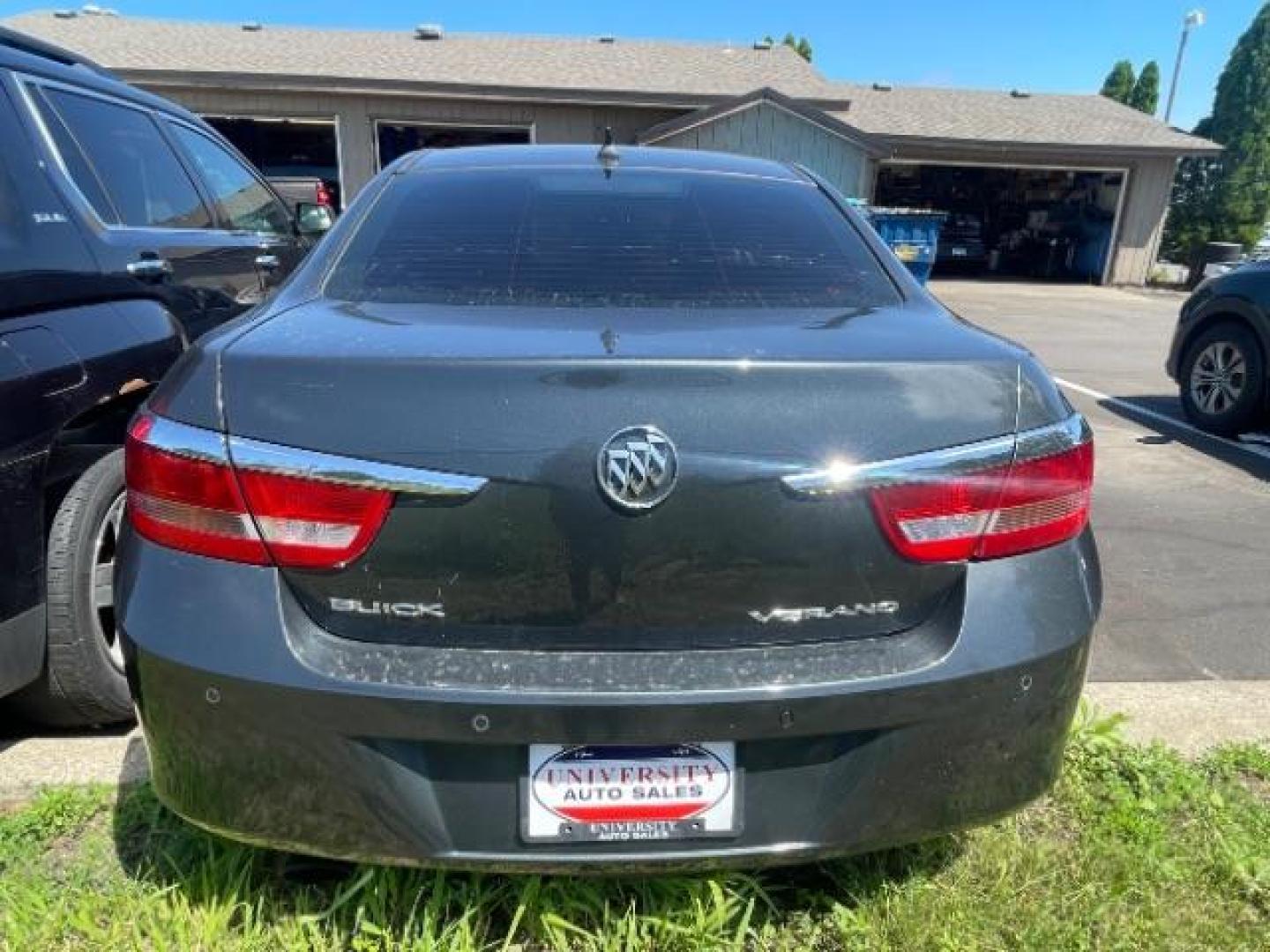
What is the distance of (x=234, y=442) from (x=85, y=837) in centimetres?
132

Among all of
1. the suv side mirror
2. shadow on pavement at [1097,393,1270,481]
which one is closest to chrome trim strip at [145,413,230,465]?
the suv side mirror

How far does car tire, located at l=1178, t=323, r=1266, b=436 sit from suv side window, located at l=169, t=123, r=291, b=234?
20.6ft

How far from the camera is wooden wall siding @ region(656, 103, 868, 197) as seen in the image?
665 inches

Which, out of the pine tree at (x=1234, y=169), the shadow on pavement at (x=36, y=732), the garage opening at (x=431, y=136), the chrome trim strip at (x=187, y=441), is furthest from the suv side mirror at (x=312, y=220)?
the pine tree at (x=1234, y=169)

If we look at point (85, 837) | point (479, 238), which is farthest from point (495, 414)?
point (85, 837)

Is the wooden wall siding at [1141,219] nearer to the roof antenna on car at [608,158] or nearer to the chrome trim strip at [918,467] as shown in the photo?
the roof antenna on car at [608,158]

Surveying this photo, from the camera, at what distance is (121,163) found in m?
3.21

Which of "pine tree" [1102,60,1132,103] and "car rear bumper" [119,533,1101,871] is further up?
"pine tree" [1102,60,1132,103]

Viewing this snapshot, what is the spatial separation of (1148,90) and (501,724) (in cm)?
5025

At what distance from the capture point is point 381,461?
138 centimetres

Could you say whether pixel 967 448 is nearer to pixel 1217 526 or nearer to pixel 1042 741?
pixel 1042 741

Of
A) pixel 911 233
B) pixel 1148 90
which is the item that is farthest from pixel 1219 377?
pixel 1148 90

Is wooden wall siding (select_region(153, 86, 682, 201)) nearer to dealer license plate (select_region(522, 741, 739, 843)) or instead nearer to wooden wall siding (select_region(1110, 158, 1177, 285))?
wooden wall siding (select_region(1110, 158, 1177, 285))

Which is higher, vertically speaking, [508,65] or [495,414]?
[508,65]
